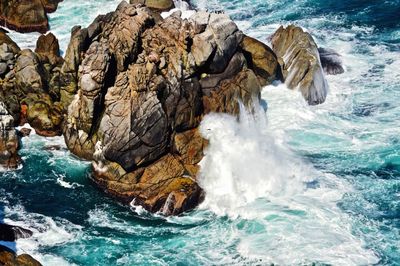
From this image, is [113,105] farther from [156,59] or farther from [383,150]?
[383,150]

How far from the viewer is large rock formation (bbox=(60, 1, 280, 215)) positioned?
49.5 meters

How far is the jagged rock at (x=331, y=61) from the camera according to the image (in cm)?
6538

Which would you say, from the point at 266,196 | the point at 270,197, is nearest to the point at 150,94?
the point at 266,196

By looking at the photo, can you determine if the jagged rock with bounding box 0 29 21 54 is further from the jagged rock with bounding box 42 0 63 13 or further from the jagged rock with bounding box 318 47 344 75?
the jagged rock with bounding box 318 47 344 75

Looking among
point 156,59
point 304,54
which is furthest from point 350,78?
point 156,59

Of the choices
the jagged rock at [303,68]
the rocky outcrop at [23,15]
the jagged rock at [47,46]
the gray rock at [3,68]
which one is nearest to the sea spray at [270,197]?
the jagged rock at [303,68]

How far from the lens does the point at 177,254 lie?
4319 centimetres

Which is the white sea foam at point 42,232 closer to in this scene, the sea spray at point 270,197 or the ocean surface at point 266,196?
the ocean surface at point 266,196

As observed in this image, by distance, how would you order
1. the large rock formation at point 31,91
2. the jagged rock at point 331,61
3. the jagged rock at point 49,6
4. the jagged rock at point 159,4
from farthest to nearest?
the jagged rock at point 49,6 < the jagged rock at point 159,4 < the jagged rock at point 331,61 < the large rock formation at point 31,91

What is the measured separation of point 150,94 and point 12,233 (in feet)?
45.4

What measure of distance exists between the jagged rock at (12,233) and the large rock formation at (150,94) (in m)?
7.38

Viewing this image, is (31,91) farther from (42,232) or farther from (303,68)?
(303,68)

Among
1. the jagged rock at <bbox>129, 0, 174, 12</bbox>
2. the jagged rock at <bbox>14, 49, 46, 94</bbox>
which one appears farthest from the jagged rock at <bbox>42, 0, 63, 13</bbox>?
the jagged rock at <bbox>14, 49, 46, 94</bbox>

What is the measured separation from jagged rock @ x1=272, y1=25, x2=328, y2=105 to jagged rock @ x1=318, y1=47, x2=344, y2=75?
116 inches
